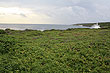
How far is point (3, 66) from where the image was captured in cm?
675

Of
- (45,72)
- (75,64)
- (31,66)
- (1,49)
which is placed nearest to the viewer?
(45,72)

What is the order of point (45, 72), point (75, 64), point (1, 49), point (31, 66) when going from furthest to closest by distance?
point (1, 49) → point (75, 64) → point (31, 66) → point (45, 72)

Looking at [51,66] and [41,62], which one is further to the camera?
[41,62]

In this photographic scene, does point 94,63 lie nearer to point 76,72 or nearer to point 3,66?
point 76,72

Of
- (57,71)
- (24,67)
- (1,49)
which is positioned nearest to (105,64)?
(57,71)

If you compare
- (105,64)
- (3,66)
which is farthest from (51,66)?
(105,64)

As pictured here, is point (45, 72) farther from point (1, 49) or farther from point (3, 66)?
point (1, 49)

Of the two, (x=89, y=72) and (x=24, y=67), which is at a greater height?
(x=24, y=67)

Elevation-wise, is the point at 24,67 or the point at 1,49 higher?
the point at 1,49

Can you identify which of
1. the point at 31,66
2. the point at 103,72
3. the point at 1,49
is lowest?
the point at 103,72

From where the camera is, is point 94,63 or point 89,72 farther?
point 94,63

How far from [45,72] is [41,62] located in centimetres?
146

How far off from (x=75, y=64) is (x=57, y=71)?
1.95 metres

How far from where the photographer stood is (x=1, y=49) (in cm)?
954
